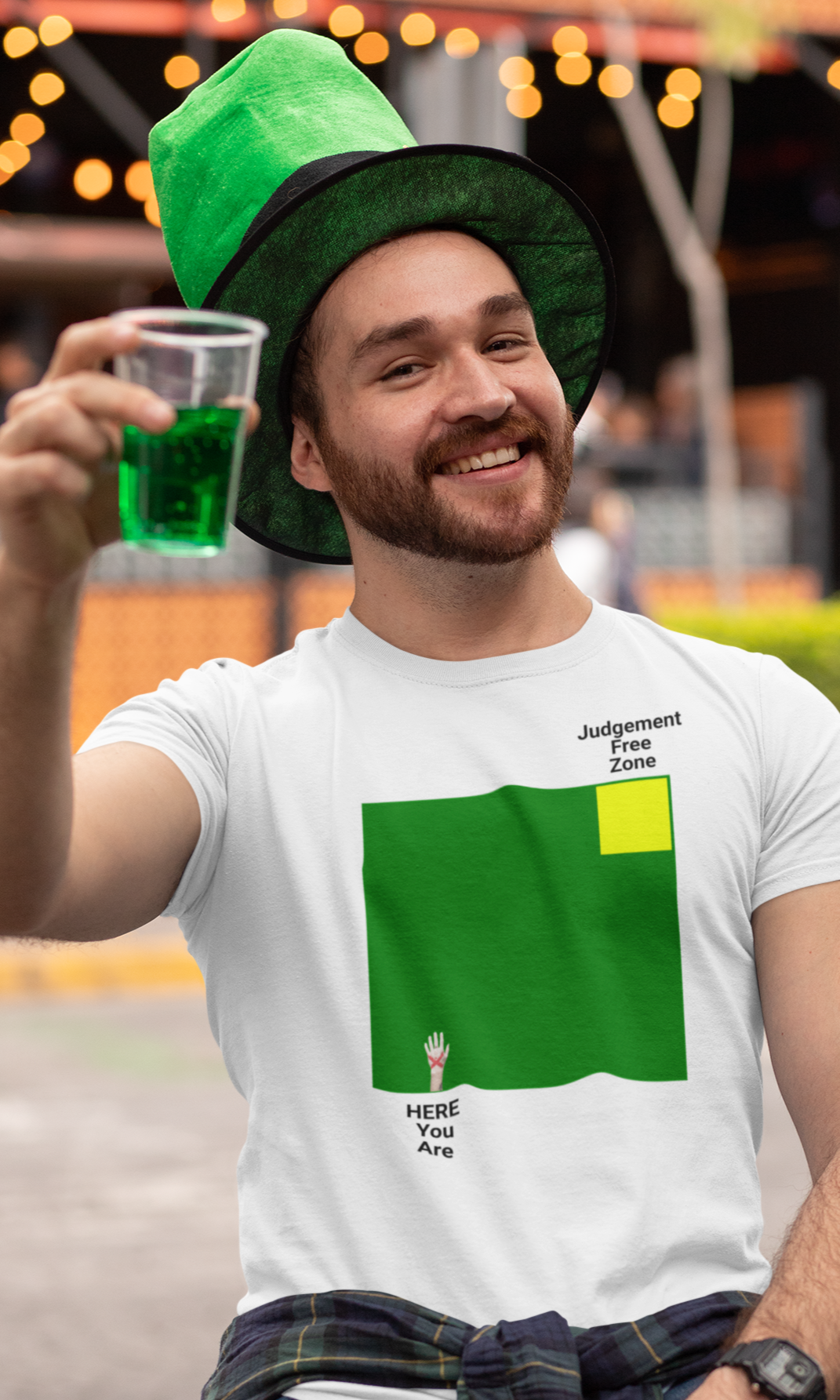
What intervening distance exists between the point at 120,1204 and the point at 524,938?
366 cm

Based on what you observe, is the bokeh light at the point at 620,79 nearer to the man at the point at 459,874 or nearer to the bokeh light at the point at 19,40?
the bokeh light at the point at 19,40

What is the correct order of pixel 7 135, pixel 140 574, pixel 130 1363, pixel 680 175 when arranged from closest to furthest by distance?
pixel 130 1363 → pixel 140 574 → pixel 7 135 → pixel 680 175

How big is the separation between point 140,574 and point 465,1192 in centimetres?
1098

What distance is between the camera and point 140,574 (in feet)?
41.8

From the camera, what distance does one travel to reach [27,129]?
16.4m

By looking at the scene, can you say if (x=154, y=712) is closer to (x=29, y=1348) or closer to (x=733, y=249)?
(x=29, y=1348)

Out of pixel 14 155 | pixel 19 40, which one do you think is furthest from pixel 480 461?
pixel 14 155

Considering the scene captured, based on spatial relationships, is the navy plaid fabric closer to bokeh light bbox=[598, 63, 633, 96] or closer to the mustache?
the mustache

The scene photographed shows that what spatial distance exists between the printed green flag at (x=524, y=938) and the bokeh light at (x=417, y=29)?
39.0 ft

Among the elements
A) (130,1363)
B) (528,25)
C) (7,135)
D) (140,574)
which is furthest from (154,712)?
(7,135)

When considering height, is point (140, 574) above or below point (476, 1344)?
above

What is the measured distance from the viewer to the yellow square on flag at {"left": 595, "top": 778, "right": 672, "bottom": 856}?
2172mm

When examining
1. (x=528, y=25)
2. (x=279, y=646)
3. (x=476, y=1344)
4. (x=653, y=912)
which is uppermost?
(x=528, y=25)

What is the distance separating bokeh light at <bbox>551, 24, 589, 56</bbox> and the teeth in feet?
41.2
